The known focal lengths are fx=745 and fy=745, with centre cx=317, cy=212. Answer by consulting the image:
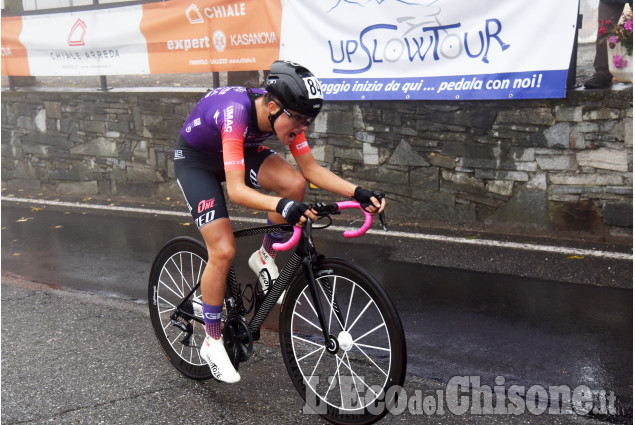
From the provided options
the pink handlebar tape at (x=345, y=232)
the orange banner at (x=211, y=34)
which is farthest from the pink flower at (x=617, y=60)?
the pink handlebar tape at (x=345, y=232)

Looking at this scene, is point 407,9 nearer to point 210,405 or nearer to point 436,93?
point 436,93

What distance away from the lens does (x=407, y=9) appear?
27.7 feet

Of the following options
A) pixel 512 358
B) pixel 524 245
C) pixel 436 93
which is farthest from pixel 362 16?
pixel 512 358

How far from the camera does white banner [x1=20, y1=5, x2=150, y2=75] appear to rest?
436 inches

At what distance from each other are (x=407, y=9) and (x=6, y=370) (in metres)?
5.77

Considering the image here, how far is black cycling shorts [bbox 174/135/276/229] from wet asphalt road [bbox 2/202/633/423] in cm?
119

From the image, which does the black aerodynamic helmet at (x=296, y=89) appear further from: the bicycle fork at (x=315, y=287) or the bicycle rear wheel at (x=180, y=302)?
the bicycle rear wheel at (x=180, y=302)

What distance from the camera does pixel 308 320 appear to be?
4.13m

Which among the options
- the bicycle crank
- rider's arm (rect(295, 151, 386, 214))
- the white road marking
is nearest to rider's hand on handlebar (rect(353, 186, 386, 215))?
rider's arm (rect(295, 151, 386, 214))

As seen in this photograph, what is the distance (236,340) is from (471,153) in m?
4.63

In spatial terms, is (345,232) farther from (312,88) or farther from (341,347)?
(312,88)

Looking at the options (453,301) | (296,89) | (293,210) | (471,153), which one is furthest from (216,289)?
(471,153)

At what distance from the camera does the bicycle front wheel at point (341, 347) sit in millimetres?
3609

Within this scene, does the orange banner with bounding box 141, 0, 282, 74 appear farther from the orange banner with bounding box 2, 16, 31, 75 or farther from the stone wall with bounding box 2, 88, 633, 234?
the orange banner with bounding box 2, 16, 31, 75
